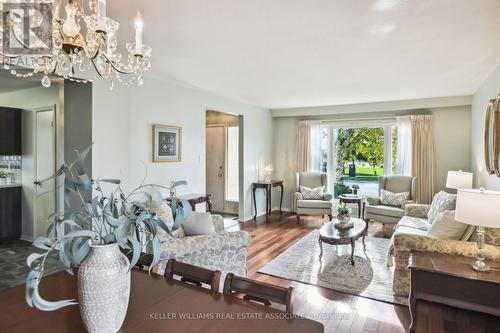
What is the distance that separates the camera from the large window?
6.48 metres

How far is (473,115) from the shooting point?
5.41m

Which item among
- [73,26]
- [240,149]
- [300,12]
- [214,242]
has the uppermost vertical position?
[300,12]

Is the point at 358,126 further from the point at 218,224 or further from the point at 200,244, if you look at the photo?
the point at 200,244

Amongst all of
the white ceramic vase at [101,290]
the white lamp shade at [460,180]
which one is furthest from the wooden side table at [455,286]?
the white lamp shade at [460,180]

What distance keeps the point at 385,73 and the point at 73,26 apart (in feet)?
11.7

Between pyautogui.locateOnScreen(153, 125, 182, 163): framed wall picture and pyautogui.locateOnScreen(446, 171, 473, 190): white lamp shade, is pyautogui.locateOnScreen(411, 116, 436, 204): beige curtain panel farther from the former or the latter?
pyautogui.locateOnScreen(153, 125, 182, 163): framed wall picture

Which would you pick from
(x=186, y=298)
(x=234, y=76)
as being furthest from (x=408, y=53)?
(x=186, y=298)

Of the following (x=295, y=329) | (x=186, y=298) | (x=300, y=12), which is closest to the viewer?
(x=295, y=329)

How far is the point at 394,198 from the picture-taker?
221 inches

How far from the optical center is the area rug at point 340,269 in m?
3.20

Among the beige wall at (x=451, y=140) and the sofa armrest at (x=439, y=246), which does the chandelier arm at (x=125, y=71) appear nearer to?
the sofa armrest at (x=439, y=246)

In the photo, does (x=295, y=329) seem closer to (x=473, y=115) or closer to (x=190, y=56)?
(x=190, y=56)

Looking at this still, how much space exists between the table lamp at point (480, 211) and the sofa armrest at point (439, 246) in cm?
23

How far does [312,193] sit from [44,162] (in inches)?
187
